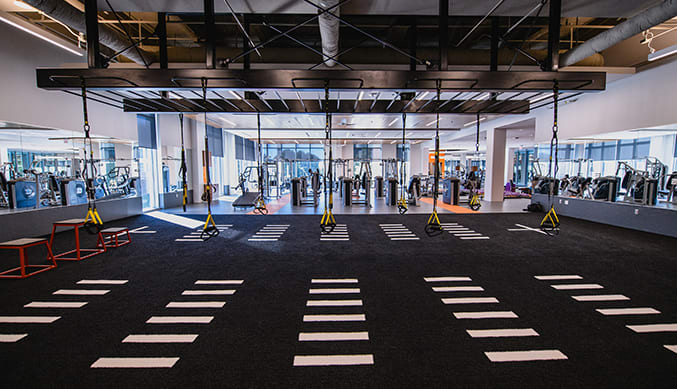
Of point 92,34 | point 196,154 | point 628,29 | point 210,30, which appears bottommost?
point 196,154

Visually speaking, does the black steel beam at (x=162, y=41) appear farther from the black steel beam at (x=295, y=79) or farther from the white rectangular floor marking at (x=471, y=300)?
the white rectangular floor marking at (x=471, y=300)

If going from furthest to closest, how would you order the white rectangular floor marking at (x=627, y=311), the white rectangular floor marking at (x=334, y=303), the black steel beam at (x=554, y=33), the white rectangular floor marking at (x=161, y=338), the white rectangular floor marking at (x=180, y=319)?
1. the black steel beam at (x=554, y=33)
2. the white rectangular floor marking at (x=334, y=303)
3. the white rectangular floor marking at (x=627, y=311)
4. the white rectangular floor marking at (x=180, y=319)
5. the white rectangular floor marking at (x=161, y=338)

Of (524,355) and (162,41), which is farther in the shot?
(162,41)

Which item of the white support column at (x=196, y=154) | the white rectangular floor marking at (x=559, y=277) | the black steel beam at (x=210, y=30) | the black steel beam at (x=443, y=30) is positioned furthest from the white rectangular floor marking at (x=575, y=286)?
the white support column at (x=196, y=154)

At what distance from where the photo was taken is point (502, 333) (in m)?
2.54

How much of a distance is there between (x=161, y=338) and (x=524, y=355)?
10.3 ft

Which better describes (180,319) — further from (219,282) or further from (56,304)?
(56,304)

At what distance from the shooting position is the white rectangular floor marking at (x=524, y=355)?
219 cm

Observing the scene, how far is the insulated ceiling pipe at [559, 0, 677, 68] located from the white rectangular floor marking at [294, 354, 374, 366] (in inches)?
225

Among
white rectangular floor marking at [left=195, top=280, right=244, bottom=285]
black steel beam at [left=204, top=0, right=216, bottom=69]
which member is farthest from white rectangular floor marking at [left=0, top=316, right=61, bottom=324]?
black steel beam at [left=204, top=0, right=216, bottom=69]

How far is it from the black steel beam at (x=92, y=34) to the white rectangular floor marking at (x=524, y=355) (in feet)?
17.5

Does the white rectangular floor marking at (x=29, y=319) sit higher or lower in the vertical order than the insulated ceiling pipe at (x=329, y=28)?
lower

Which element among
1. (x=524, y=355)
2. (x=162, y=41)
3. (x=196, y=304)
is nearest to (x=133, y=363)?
(x=196, y=304)

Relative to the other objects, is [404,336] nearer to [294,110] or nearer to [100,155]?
[294,110]
